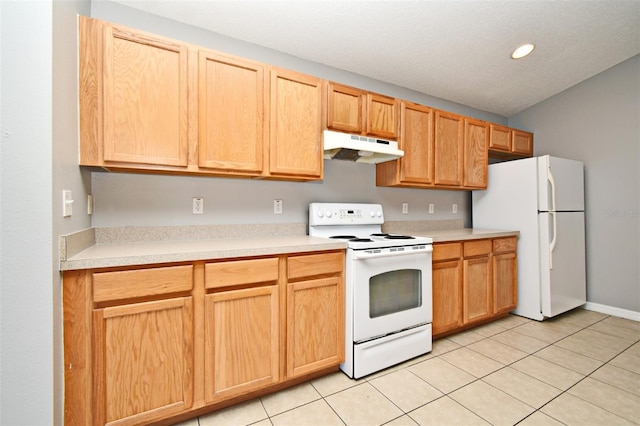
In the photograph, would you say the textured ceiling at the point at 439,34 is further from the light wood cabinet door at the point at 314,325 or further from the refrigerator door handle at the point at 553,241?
the light wood cabinet door at the point at 314,325

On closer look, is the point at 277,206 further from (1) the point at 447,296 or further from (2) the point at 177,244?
(1) the point at 447,296

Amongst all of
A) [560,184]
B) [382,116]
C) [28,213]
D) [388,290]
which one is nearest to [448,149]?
[382,116]

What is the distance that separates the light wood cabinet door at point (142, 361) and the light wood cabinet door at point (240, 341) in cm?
11

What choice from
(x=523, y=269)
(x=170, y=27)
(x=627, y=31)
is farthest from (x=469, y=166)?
(x=170, y=27)

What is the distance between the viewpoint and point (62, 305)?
1.26 m

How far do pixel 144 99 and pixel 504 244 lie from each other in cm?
331

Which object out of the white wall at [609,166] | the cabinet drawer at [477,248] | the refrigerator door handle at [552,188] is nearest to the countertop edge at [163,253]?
the cabinet drawer at [477,248]

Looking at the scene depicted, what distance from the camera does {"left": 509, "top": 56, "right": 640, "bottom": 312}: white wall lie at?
3.08 metres

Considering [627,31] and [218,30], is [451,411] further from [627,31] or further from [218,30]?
[627,31]

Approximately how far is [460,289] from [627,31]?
110 inches

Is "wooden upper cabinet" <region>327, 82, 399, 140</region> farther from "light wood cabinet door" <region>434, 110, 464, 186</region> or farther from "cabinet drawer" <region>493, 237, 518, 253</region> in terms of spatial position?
"cabinet drawer" <region>493, 237, 518, 253</region>

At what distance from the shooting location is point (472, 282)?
2729mm

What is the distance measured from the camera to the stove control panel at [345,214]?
7.98 ft

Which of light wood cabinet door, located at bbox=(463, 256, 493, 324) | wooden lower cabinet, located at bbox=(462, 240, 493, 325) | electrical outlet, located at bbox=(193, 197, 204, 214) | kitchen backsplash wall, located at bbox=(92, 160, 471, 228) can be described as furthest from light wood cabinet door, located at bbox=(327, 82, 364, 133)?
light wood cabinet door, located at bbox=(463, 256, 493, 324)
